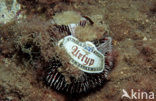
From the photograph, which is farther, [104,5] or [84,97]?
[104,5]

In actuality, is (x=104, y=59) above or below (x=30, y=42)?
below

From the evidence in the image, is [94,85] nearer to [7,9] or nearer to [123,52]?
[123,52]

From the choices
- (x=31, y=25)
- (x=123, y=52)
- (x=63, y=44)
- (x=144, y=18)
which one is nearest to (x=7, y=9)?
(x=31, y=25)

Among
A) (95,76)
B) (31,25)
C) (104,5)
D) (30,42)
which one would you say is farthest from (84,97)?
(104,5)

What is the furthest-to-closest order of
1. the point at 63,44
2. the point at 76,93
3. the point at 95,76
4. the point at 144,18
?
the point at 144,18 < the point at 76,93 < the point at 95,76 < the point at 63,44

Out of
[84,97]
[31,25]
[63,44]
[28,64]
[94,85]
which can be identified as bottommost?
[84,97]

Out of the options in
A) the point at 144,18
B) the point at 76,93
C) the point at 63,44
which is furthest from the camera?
the point at 144,18
